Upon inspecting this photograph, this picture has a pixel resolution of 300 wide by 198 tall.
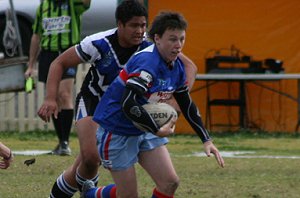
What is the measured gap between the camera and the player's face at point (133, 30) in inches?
295

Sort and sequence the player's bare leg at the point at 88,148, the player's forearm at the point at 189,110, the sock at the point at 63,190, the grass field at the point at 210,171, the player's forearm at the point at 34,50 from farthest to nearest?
the player's forearm at the point at 34,50 → the grass field at the point at 210,171 → the sock at the point at 63,190 → the player's bare leg at the point at 88,148 → the player's forearm at the point at 189,110

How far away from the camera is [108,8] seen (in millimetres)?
20109

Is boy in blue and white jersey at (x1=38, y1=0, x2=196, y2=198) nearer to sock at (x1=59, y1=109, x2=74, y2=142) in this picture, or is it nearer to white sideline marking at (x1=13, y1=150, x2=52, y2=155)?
sock at (x1=59, y1=109, x2=74, y2=142)

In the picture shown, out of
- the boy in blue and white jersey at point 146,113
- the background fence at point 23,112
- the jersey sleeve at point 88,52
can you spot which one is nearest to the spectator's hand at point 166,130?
the boy in blue and white jersey at point 146,113

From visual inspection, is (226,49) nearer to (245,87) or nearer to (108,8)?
(245,87)

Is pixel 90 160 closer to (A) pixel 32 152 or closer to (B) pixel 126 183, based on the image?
(B) pixel 126 183

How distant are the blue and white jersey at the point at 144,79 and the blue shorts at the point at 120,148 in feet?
0.19

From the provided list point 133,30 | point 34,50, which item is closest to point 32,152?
point 34,50

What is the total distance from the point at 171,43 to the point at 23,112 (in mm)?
9912

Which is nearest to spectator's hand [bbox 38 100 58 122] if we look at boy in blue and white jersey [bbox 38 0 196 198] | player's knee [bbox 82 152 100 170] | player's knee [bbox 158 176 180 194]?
boy in blue and white jersey [bbox 38 0 196 198]

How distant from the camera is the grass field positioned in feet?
29.9

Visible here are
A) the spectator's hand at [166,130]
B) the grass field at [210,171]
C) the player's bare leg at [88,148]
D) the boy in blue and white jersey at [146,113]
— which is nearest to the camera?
the spectator's hand at [166,130]

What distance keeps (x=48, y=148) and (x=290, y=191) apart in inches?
192

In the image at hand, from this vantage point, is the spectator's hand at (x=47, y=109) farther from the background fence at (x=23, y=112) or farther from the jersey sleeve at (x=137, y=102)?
the background fence at (x=23, y=112)
